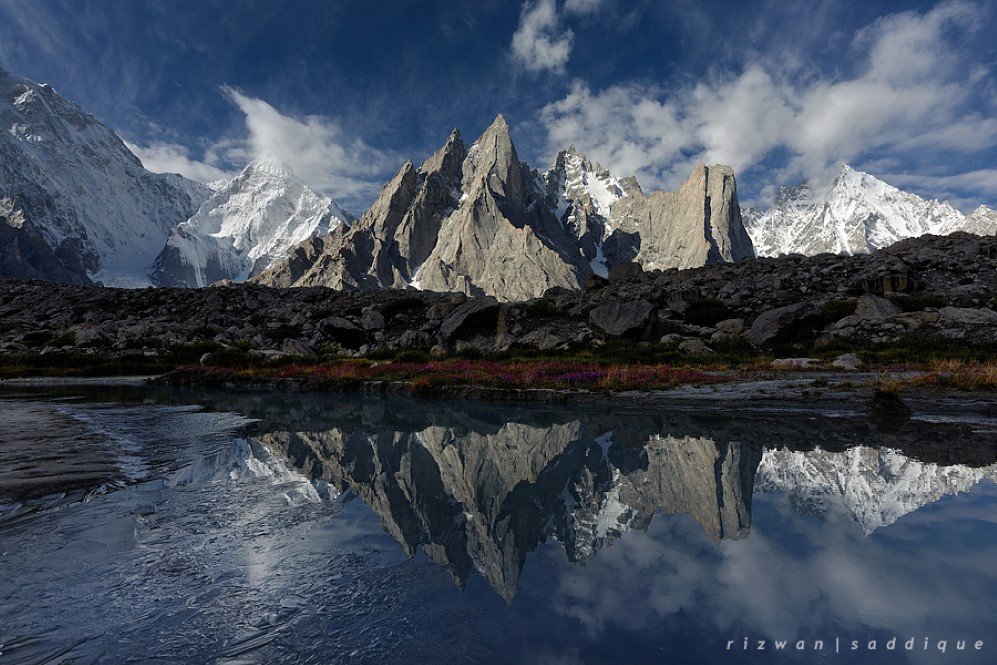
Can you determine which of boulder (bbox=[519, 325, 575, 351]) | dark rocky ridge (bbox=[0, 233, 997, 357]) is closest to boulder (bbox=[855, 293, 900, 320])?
dark rocky ridge (bbox=[0, 233, 997, 357])

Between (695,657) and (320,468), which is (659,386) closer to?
(320,468)

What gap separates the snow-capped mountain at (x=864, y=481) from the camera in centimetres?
764

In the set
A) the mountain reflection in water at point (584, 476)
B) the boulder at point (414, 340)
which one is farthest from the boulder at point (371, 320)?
the mountain reflection in water at point (584, 476)

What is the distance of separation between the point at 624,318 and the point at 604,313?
1.88 meters

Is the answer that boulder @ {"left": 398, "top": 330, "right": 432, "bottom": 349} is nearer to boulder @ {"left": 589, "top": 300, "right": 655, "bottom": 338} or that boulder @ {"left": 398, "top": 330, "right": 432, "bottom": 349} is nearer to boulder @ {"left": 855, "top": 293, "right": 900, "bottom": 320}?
boulder @ {"left": 589, "top": 300, "right": 655, "bottom": 338}

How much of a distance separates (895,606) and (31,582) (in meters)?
9.01

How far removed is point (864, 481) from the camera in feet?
29.0

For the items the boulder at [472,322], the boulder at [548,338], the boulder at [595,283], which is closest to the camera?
the boulder at [548,338]

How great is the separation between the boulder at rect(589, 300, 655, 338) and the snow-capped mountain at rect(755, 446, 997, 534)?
20870 mm

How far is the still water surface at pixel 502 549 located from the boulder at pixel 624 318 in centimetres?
1916

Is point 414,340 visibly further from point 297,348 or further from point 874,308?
point 874,308

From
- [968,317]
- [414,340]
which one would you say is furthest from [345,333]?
[968,317]

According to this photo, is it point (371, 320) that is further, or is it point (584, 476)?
point (371, 320)

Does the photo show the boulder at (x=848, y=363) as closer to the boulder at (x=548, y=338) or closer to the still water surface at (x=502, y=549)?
the still water surface at (x=502, y=549)
